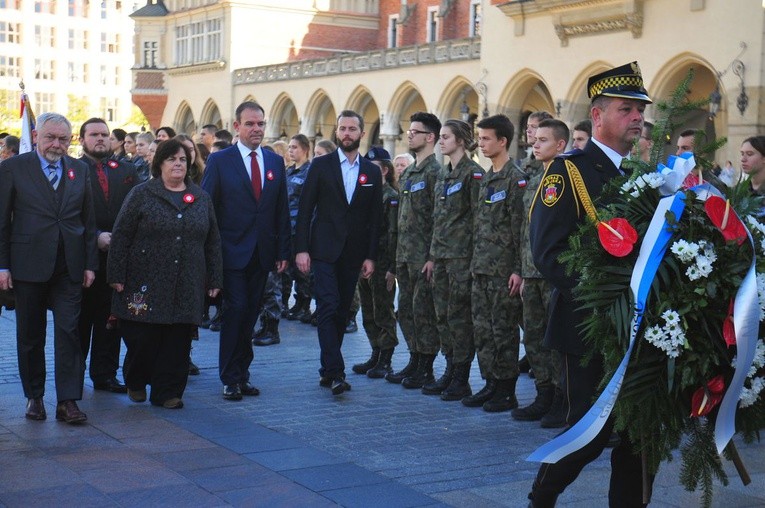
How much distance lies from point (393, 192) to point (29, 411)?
13.8ft

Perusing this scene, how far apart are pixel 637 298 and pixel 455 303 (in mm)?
4398

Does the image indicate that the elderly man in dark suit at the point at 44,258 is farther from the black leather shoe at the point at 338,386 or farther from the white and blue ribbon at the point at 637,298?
the white and blue ribbon at the point at 637,298

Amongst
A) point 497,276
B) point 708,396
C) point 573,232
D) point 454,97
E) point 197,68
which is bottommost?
point 708,396

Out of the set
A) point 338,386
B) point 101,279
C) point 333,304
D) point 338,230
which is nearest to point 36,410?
point 101,279

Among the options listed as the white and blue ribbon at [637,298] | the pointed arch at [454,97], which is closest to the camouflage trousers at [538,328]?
the white and blue ribbon at [637,298]

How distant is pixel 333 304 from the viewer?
29.5 feet

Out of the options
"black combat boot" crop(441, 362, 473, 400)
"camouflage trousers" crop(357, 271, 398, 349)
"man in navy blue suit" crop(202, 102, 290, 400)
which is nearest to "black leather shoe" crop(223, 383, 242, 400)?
"man in navy blue suit" crop(202, 102, 290, 400)

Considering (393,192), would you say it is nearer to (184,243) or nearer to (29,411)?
(184,243)

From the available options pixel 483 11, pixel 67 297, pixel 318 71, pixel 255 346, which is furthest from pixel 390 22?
pixel 67 297

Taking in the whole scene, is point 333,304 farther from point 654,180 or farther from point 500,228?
point 654,180

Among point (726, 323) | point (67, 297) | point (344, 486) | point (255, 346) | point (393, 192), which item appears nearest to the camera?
point (726, 323)

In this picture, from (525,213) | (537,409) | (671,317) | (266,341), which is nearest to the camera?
(671,317)

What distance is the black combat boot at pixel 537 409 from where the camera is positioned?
8195mm

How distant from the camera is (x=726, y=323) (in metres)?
4.54
